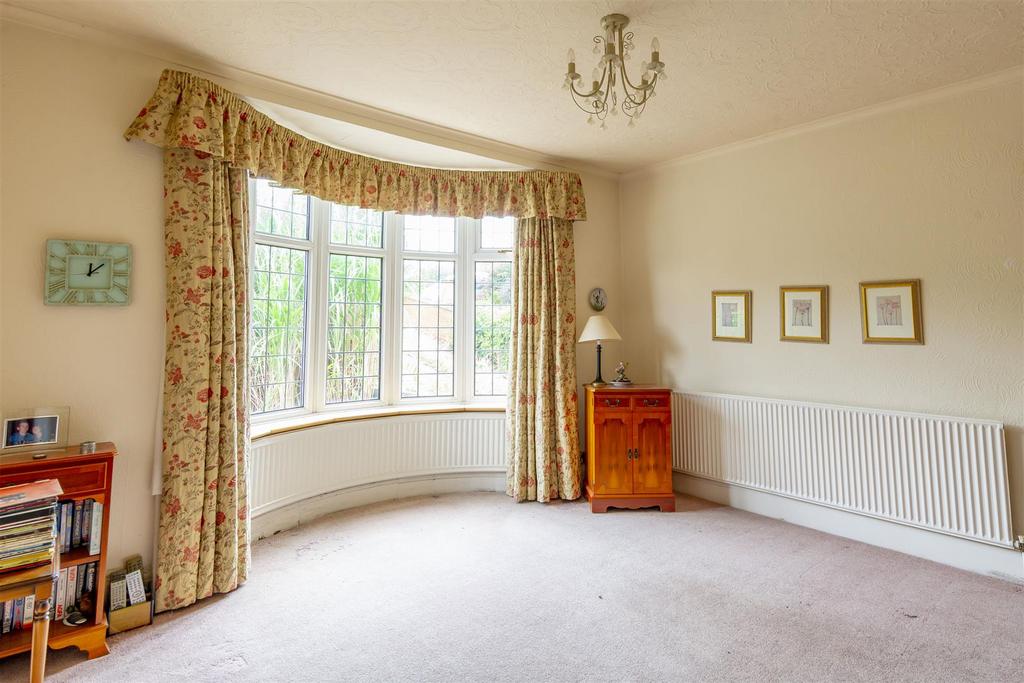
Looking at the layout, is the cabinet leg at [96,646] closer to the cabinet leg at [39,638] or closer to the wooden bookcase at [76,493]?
the wooden bookcase at [76,493]

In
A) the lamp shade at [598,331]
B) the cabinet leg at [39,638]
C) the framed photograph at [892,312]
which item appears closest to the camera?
the cabinet leg at [39,638]

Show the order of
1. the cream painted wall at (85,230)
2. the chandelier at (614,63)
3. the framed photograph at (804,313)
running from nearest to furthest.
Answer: the chandelier at (614,63) → the cream painted wall at (85,230) → the framed photograph at (804,313)

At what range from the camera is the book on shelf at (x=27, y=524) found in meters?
1.60

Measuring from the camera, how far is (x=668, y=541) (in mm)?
2904

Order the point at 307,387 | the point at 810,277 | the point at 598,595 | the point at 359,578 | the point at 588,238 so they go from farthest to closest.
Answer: the point at 588,238, the point at 307,387, the point at 810,277, the point at 359,578, the point at 598,595

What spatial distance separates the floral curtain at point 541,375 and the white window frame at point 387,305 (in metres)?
0.45

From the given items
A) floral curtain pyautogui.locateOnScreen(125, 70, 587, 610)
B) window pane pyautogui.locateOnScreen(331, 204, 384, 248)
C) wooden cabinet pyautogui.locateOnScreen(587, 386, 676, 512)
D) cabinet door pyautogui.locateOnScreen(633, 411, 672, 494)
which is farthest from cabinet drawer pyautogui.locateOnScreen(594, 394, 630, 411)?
floral curtain pyautogui.locateOnScreen(125, 70, 587, 610)

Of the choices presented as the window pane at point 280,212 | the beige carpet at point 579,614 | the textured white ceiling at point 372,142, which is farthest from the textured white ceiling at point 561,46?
the beige carpet at point 579,614

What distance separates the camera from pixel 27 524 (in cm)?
164

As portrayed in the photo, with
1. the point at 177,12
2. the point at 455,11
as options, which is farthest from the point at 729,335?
the point at 177,12

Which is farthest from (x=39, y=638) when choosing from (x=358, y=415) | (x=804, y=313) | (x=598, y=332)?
(x=804, y=313)

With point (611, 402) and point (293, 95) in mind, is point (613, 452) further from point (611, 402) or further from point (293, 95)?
point (293, 95)

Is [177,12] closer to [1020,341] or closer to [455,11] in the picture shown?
[455,11]

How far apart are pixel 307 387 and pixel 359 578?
1.54 meters
